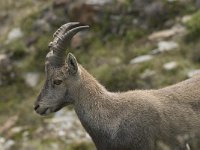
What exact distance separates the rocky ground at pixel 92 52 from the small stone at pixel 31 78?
17 millimetres

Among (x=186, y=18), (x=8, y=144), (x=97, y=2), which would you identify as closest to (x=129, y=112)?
(x=8, y=144)

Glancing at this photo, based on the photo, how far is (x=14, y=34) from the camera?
27.2 metres

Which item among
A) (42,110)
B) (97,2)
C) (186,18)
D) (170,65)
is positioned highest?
(42,110)

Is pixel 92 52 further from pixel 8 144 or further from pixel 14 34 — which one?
pixel 8 144

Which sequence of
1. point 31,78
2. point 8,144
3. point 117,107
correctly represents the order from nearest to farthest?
point 117,107 < point 8,144 < point 31,78

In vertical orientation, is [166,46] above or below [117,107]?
below

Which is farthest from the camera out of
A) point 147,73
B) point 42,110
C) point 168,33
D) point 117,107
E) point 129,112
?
point 168,33

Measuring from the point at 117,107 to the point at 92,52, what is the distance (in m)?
11.4

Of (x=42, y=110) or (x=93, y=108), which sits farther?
(x=42, y=110)

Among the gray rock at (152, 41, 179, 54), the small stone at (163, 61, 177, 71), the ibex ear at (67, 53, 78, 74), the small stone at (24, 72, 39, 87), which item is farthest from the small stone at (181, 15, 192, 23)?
the ibex ear at (67, 53, 78, 74)

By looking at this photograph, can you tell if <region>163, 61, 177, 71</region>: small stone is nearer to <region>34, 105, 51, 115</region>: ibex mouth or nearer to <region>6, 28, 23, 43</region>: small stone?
<region>6, 28, 23, 43</region>: small stone

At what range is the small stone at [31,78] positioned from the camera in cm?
2494

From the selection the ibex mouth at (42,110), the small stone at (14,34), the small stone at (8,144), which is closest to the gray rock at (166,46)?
the small stone at (8,144)

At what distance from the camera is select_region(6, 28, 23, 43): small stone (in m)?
27.0
